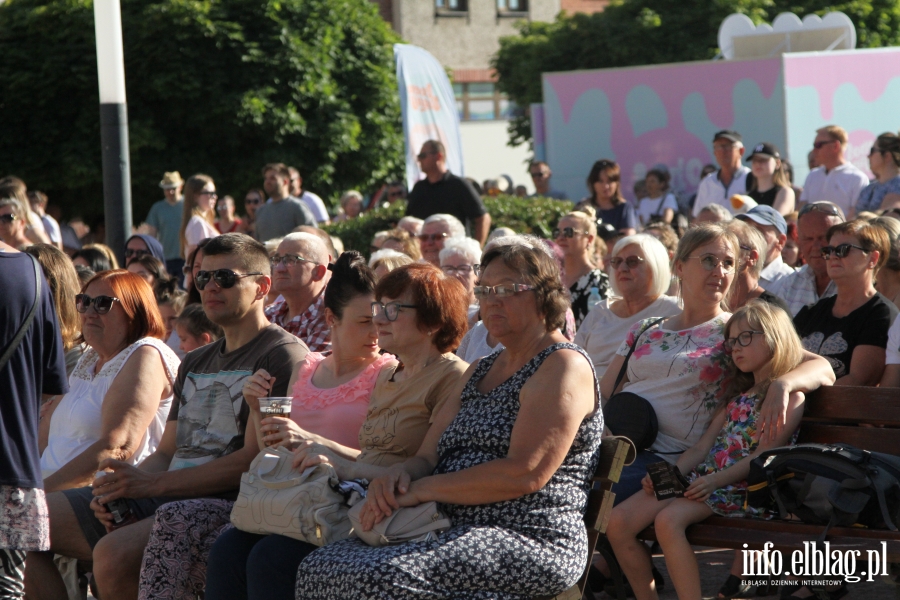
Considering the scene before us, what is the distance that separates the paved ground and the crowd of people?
38 centimetres

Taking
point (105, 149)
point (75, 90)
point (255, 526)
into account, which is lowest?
point (255, 526)

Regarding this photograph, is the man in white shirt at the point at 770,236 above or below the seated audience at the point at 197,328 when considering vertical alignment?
above

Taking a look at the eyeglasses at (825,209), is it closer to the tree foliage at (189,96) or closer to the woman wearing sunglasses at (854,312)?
the woman wearing sunglasses at (854,312)

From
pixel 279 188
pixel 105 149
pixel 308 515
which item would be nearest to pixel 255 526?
pixel 308 515

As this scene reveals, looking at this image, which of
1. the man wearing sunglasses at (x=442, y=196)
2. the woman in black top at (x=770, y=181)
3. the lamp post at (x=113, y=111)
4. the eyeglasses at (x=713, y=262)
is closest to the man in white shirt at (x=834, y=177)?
the woman in black top at (x=770, y=181)

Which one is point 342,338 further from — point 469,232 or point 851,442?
point 469,232

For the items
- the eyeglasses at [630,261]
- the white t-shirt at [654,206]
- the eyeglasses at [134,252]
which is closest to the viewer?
the eyeglasses at [630,261]

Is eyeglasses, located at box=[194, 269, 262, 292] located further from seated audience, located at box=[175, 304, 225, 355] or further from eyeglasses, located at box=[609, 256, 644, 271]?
eyeglasses, located at box=[609, 256, 644, 271]

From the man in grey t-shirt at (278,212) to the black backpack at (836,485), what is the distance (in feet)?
25.0

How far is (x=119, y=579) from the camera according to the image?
428 cm

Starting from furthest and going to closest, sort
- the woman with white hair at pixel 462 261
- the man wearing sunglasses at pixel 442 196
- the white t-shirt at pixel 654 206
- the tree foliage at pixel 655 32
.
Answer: the tree foliage at pixel 655 32 → the white t-shirt at pixel 654 206 → the man wearing sunglasses at pixel 442 196 → the woman with white hair at pixel 462 261

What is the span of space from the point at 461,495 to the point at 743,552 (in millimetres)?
1371

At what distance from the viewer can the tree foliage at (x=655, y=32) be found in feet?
105

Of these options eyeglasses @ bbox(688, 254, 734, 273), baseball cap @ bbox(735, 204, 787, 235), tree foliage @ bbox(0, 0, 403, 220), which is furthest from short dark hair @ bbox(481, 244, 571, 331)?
tree foliage @ bbox(0, 0, 403, 220)
